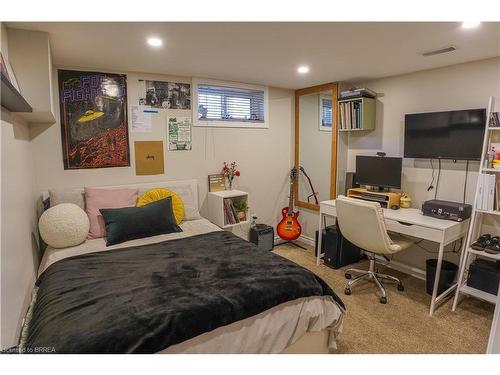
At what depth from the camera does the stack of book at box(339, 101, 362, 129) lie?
3434 millimetres

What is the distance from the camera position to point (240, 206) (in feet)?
11.8

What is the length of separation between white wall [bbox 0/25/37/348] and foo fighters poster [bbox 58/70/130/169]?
0.60m

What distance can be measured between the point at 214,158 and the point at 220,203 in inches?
23.8

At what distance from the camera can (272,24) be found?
72.8 inches

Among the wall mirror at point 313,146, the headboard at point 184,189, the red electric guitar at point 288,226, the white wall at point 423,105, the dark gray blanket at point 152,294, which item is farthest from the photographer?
the red electric guitar at point 288,226

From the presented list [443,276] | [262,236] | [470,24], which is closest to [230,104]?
[262,236]

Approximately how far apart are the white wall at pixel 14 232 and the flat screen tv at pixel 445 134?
3.32m

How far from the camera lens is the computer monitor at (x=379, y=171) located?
3.13 metres

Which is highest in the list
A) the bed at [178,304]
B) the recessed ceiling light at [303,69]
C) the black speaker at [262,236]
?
the recessed ceiling light at [303,69]

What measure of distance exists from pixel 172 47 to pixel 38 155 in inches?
62.5

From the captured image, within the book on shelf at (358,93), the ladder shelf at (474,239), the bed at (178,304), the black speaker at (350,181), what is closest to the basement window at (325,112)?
the book on shelf at (358,93)

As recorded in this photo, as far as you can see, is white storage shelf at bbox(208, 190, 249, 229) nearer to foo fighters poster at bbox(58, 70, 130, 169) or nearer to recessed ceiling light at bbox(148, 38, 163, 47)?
foo fighters poster at bbox(58, 70, 130, 169)

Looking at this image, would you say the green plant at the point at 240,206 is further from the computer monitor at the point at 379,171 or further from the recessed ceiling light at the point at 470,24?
the recessed ceiling light at the point at 470,24

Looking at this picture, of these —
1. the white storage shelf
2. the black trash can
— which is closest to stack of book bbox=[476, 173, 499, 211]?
the black trash can
